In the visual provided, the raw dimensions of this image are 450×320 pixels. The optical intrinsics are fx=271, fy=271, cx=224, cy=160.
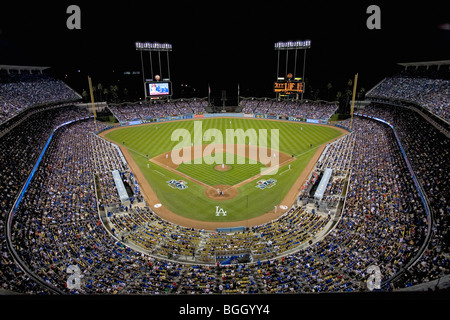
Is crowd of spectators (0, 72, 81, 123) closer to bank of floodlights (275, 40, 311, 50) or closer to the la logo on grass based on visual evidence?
the la logo on grass

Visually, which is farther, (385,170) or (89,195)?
(385,170)

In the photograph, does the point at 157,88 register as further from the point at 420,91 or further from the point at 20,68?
the point at 420,91

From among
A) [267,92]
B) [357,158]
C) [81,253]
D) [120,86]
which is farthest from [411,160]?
[120,86]

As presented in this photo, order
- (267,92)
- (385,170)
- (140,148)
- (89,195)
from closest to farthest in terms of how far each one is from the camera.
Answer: (89,195), (385,170), (140,148), (267,92)

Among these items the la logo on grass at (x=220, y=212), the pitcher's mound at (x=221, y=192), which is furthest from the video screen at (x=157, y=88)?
the la logo on grass at (x=220, y=212)

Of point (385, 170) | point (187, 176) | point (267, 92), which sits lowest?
point (187, 176)

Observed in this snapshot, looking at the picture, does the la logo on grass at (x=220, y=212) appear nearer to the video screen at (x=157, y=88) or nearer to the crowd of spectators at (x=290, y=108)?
the crowd of spectators at (x=290, y=108)

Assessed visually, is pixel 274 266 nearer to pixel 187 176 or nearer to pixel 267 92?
pixel 187 176
